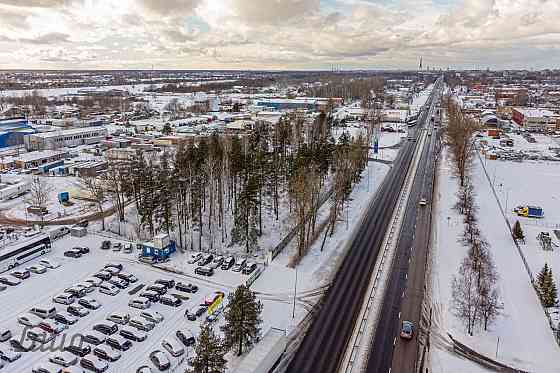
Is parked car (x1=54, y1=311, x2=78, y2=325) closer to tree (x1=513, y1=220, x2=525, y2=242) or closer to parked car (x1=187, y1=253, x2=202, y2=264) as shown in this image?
parked car (x1=187, y1=253, x2=202, y2=264)

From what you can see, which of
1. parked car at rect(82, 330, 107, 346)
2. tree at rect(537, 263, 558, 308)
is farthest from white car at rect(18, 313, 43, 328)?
tree at rect(537, 263, 558, 308)

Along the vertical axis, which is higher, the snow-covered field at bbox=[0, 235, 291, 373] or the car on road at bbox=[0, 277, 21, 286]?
the car on road at bbox=[0, 277, 21, 286]

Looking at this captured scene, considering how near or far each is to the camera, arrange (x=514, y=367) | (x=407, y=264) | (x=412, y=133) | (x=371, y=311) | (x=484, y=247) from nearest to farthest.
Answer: (x=514, y=367), (x=371, y=311), (x=407, y=264), (x=484, y=247), (x=412, y=133)

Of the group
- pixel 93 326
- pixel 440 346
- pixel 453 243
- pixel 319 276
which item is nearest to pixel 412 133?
pixel 453 243

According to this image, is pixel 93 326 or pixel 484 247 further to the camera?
pixel 484 247

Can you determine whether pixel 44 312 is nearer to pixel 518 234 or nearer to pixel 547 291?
pixel 547 291

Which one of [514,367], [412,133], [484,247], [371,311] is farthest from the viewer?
[412,133]

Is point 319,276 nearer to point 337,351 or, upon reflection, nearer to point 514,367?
point 337,351
